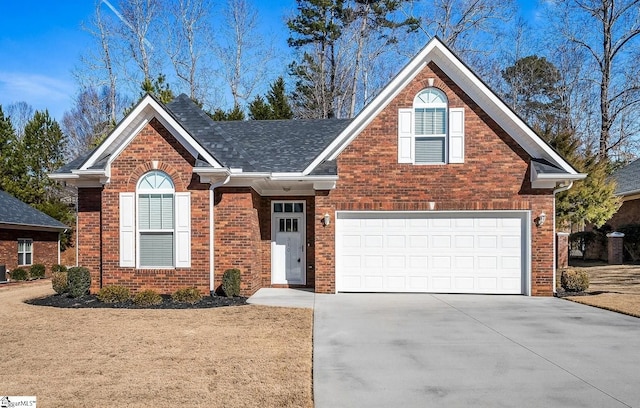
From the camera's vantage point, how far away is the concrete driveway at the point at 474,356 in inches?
217

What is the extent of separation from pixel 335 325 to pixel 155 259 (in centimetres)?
600

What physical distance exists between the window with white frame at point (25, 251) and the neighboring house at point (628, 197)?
2971 centimetres

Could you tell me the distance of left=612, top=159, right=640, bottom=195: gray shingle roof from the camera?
24362 millimetres

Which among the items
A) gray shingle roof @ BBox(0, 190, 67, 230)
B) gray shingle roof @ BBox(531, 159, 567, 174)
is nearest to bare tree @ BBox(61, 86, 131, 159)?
gray shingle roof @ BBox(0, 190, 67, 230)

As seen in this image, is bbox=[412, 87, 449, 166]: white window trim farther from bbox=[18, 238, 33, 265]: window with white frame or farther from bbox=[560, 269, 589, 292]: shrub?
bbox=[18, 238, 33, 265]: window with white frame

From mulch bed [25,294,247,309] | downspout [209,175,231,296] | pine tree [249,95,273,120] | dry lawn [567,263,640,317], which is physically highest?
pine tree [249,95,273,120]

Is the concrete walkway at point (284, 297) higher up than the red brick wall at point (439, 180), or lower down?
lower down

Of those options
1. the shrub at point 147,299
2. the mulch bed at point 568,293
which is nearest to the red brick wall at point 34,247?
the shrub at point 147,299

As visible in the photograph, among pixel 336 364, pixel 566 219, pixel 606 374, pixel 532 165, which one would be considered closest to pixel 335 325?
pixel 336 364

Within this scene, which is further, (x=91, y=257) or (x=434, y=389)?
(x=91, y=257)

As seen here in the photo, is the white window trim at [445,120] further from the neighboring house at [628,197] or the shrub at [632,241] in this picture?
the neighboring house at [628,197]

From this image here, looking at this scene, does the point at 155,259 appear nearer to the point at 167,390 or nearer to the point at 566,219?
the point at 167,390

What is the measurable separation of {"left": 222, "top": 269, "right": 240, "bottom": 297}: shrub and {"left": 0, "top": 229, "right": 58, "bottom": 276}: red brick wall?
1405 centimetres

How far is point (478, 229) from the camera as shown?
539 inches
